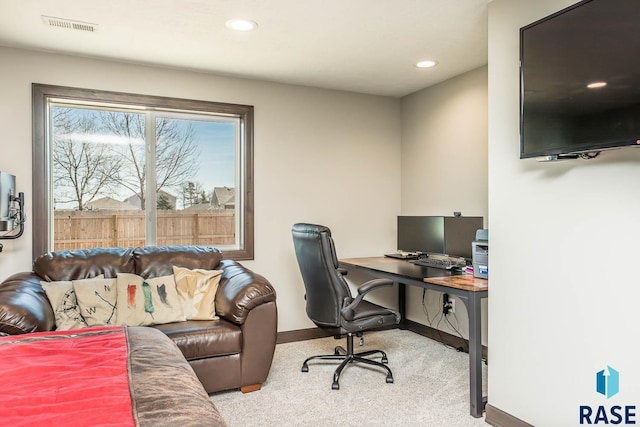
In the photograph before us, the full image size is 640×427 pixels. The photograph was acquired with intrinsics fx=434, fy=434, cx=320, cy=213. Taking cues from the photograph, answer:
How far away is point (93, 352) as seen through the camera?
165 centimetres

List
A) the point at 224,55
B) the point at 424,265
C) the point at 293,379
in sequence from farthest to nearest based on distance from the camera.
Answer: the point at 424,265, the point at 224,55, the point at 293,379

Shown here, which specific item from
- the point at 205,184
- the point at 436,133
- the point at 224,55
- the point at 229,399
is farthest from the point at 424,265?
the point at 224,55

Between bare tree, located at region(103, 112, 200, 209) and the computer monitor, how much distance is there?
2.11 meters

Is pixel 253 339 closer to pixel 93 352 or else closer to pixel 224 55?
pixel 93 352

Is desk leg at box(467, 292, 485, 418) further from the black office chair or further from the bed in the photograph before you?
the bed

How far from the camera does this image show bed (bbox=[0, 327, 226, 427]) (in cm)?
110

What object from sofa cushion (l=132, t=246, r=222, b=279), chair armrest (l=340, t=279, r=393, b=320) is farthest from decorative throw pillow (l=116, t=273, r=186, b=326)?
chair armrest (l=340, t=279, r=393, b=320)

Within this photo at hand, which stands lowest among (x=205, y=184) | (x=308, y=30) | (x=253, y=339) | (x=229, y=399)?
(x=229, y=399)

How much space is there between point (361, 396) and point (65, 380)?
2006mm

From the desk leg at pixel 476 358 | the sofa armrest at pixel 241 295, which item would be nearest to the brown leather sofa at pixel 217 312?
the sofa armrest at pixel 241 295

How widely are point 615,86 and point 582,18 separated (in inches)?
14.5

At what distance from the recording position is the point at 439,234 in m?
3.82

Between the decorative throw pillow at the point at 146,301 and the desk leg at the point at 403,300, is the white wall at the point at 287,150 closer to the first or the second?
the desk leg at the point at 403,300

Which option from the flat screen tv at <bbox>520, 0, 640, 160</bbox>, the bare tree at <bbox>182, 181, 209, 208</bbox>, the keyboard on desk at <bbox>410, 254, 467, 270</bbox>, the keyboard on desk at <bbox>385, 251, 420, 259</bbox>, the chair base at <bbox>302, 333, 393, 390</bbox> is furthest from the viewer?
the keyboard on desk at <bbox>385, 251, 420, 259</bbox>
